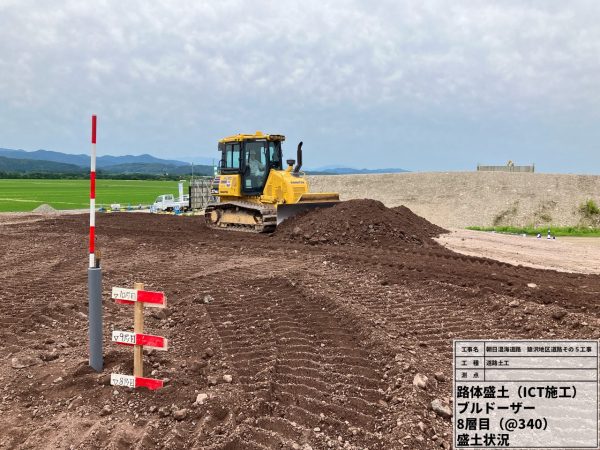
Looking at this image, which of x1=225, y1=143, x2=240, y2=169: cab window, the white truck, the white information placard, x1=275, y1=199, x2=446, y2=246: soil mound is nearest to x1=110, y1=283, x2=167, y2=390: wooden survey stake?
the white information placard

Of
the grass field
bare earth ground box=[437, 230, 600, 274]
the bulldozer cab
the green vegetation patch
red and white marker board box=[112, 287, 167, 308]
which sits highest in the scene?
the bulldozer cab

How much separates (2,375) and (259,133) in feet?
46.4

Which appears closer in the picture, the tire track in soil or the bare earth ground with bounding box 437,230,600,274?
the tire track in soil

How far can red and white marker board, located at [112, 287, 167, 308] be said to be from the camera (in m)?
5.22

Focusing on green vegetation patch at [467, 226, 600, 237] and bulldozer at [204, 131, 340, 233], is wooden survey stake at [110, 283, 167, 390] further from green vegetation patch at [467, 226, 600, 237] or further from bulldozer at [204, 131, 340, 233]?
green vegetation patch at [467, 226, 600, 237]

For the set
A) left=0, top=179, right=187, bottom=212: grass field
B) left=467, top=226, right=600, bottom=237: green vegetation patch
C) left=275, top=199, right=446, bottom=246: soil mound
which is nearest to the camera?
left=275, top=199, right=446, bottom=246: soil mound

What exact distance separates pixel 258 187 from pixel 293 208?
5.74 feet

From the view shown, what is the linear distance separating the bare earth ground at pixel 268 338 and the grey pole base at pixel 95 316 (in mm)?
166

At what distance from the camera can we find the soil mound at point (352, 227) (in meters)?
16.0

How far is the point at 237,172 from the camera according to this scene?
19.4m

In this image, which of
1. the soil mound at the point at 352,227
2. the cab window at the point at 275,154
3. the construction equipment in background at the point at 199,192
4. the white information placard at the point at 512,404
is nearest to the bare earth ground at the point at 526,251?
the soil mound at the point at 352,227

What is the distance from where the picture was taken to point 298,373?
572 cm

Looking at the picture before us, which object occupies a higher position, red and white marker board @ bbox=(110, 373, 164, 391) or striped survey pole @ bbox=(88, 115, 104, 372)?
striped survey pole @ bbox=(88, 115, 104, 372)

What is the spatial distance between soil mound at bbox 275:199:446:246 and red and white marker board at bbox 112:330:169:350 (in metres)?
10.8
